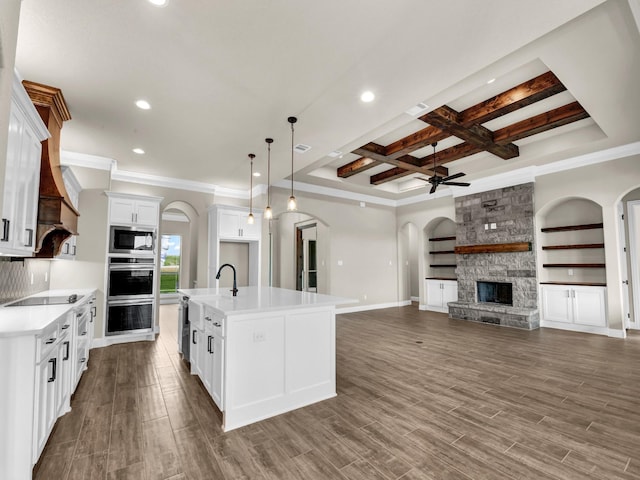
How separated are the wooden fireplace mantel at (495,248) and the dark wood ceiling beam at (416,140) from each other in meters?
2.98

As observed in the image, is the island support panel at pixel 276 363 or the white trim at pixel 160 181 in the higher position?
the white trim at pixel 160 181

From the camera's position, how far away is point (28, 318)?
2.15m

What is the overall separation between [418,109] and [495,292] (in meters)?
5.09

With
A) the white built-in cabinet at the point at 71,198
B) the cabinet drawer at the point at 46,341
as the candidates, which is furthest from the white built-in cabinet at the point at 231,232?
the cabinet drawer at the point at 46,341

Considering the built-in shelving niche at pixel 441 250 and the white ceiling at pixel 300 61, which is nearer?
the white ceiling at pixel 300 61

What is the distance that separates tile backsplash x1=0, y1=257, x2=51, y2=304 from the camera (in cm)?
289

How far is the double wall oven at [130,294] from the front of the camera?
481 cm

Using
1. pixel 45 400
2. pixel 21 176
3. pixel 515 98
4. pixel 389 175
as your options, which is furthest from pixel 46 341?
pixel 389 175

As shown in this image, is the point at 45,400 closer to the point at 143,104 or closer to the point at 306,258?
the point at 143,104

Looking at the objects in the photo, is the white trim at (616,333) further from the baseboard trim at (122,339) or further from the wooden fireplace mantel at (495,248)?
the baseboard trim at (122,339)

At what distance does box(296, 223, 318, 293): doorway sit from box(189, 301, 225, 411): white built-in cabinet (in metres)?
5.13

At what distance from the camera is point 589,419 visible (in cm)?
246

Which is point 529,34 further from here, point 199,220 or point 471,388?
point 199,220

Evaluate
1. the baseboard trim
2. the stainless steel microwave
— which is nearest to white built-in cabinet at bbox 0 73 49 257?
the stainless steel microwave
